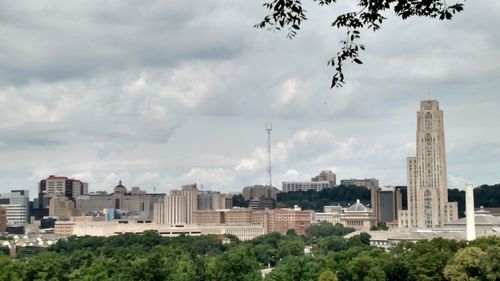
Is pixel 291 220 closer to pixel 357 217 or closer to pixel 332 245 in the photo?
pixel 357 217

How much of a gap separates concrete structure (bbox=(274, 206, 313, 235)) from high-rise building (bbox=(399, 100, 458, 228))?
143 ft

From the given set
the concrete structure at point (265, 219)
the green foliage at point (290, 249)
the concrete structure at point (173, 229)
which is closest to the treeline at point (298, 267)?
the green foliage at point (290, 249)

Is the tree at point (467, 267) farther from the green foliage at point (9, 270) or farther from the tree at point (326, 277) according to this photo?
the green foliage at point (9, 270)

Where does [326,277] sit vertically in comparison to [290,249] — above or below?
above

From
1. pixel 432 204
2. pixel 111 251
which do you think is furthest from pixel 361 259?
pixel 432 204

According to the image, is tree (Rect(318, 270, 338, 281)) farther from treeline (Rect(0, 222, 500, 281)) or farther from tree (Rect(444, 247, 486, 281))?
tree (Rect(444, 247, 486, 281))

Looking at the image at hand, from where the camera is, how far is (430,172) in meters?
151

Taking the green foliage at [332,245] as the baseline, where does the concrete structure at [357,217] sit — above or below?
above

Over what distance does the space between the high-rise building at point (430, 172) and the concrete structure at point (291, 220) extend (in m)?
43.6

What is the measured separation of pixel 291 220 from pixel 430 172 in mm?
49723

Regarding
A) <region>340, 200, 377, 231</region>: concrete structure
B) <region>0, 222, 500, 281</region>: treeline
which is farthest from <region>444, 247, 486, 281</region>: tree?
<region>340, 200, 377, 231</region>: concrete structure

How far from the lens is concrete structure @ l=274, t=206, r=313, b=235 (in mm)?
192375

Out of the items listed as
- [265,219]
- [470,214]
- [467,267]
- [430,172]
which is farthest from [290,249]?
[265,219]

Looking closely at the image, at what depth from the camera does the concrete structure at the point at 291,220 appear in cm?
19238
